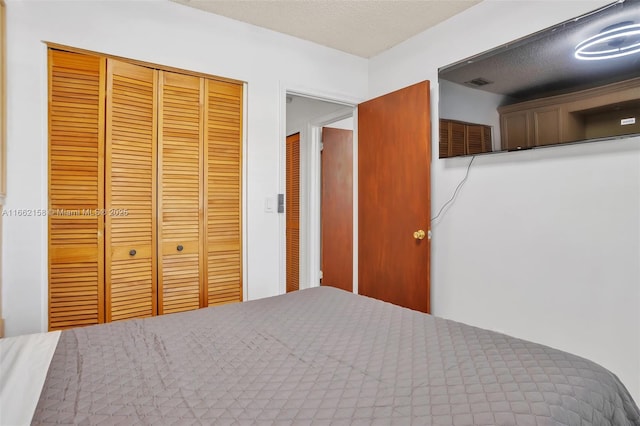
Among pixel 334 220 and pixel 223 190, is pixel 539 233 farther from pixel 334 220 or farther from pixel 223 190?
pixel 334 220

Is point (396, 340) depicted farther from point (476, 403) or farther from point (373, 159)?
point (373, 159)

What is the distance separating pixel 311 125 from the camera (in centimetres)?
404

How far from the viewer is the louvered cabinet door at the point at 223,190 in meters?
2.52

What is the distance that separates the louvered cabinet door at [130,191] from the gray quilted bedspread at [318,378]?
39.8 inches

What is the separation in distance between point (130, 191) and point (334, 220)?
7.56 feet

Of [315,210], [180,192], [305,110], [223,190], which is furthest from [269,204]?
[305,110]

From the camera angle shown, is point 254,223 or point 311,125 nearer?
point 254,223

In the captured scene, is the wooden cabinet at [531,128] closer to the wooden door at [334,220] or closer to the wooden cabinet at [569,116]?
the wooden cabinet at [569,116]

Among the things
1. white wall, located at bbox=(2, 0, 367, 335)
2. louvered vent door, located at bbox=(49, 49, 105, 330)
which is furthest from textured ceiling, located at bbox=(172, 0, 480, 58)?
louvered vent door, located at bbox=(49, 49, 105, 330)

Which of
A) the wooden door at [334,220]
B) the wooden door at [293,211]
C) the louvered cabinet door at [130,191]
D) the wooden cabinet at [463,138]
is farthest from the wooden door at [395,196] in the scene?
the louvered cabinet door at [130,191]

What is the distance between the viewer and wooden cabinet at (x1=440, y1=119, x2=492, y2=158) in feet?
7.48

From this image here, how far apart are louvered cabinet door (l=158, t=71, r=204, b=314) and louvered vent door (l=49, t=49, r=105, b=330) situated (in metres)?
0.35

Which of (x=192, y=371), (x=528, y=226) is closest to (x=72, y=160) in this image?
(x=192, y=371)

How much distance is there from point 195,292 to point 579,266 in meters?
2.29
